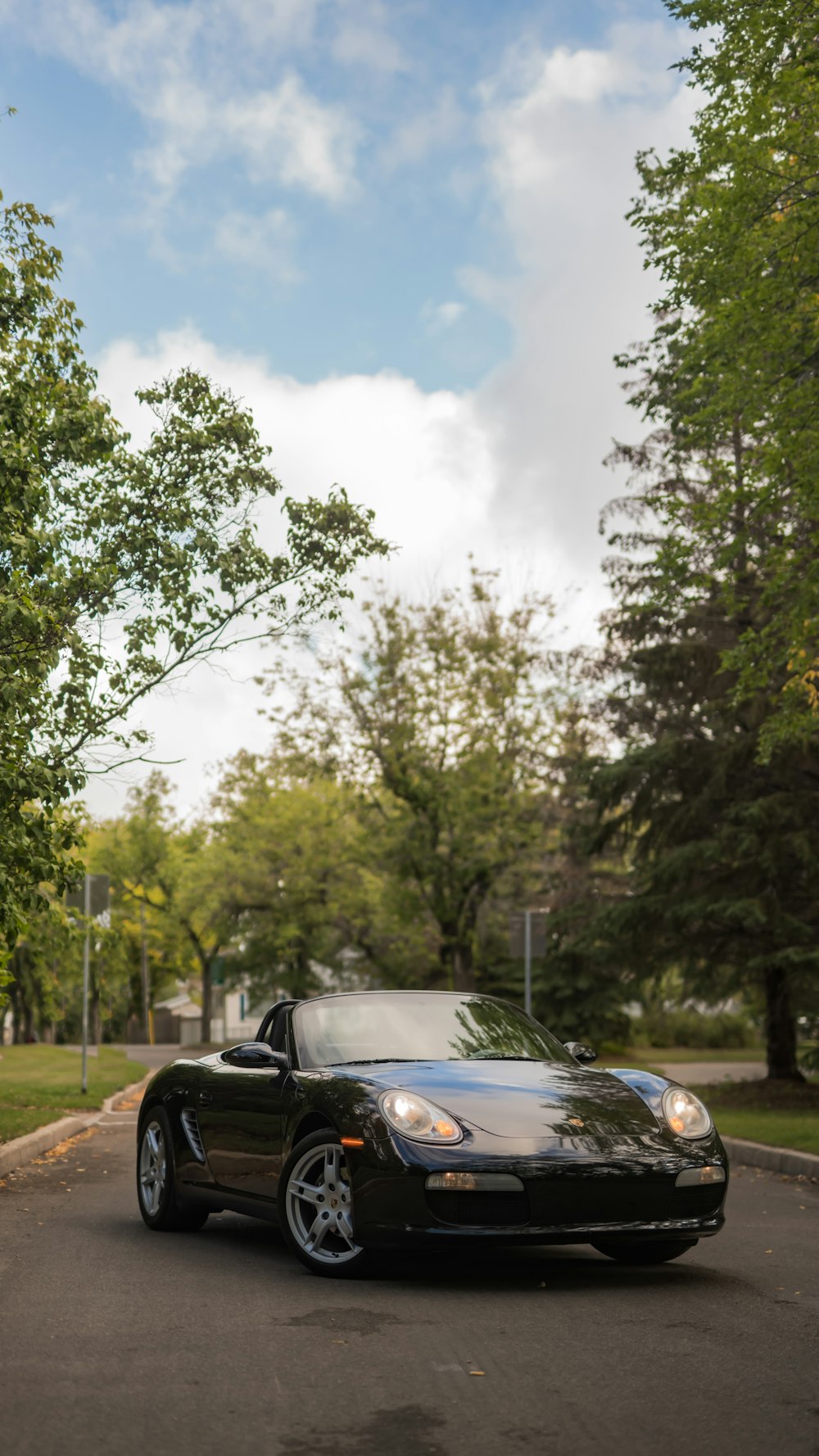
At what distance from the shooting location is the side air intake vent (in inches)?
333

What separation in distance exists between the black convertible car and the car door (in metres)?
0.01

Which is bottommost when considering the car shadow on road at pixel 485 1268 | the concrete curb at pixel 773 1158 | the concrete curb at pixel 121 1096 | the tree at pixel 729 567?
the concrete curb at pixel 121 1096

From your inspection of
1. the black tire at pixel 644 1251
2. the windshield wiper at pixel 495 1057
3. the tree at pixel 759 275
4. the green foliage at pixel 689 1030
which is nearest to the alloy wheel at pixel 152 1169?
the windshield wiper at pixel 495 1057

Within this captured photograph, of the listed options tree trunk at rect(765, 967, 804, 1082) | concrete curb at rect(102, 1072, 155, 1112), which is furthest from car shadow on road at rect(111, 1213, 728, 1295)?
tree trunk at rect(765, 967, 804, 1082)

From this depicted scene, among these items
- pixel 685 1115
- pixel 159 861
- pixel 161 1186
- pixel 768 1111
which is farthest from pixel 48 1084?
pixel 159 861

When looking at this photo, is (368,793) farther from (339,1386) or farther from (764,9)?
(339,1386)

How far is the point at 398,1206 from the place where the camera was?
6586 millimetres

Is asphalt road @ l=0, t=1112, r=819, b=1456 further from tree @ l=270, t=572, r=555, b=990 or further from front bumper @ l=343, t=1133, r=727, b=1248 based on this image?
tree @ l=270, t=572, r=555, b=990

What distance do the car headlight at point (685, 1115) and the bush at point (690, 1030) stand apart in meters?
37.4

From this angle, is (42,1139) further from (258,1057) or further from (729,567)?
(729,567)

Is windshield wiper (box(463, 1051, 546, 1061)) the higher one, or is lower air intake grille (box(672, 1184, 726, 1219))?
windshield wiper (box(463, 1051, 546, 1061))

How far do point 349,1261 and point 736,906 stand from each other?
14.1 m

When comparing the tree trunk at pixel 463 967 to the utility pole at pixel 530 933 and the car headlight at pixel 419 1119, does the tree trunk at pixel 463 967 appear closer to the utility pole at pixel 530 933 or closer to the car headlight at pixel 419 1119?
the utility pole at pixel 530 933

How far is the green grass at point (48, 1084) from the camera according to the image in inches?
613
